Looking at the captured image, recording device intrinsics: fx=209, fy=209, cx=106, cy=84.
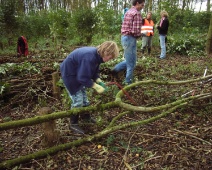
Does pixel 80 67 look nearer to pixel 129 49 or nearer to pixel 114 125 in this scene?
pixel 114 125

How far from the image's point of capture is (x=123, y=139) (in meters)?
3.05

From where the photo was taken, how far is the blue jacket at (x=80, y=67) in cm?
276

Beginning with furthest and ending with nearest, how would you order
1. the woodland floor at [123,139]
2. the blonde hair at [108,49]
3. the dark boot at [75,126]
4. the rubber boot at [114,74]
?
the rubber boot at [114,74] → the dark boot at [75,126] → the blonde hair at [108,49] → the woodland floor at [123,139]

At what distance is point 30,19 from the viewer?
14.0 m

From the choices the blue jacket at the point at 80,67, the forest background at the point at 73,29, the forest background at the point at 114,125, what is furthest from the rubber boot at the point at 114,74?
the forest background at the point at 73,29

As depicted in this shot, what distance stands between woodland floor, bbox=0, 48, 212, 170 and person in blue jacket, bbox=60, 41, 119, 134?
0.45 m

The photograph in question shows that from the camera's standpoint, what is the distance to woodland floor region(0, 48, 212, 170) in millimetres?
2582

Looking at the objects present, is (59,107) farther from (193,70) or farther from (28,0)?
(28,0)

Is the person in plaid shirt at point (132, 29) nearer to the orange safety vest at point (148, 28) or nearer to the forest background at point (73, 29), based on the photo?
the orange safety vest at point (148, 28)

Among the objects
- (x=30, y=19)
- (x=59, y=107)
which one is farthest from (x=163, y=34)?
(x=30, y=19)

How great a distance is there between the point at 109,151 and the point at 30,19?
1337cm

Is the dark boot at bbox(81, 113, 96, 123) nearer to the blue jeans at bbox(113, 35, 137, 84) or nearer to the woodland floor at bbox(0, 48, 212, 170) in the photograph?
the woodland floor at bbox(0, 48, 212, 170)

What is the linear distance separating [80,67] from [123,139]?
3.99 ft

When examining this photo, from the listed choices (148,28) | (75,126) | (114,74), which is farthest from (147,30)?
(75,126)
